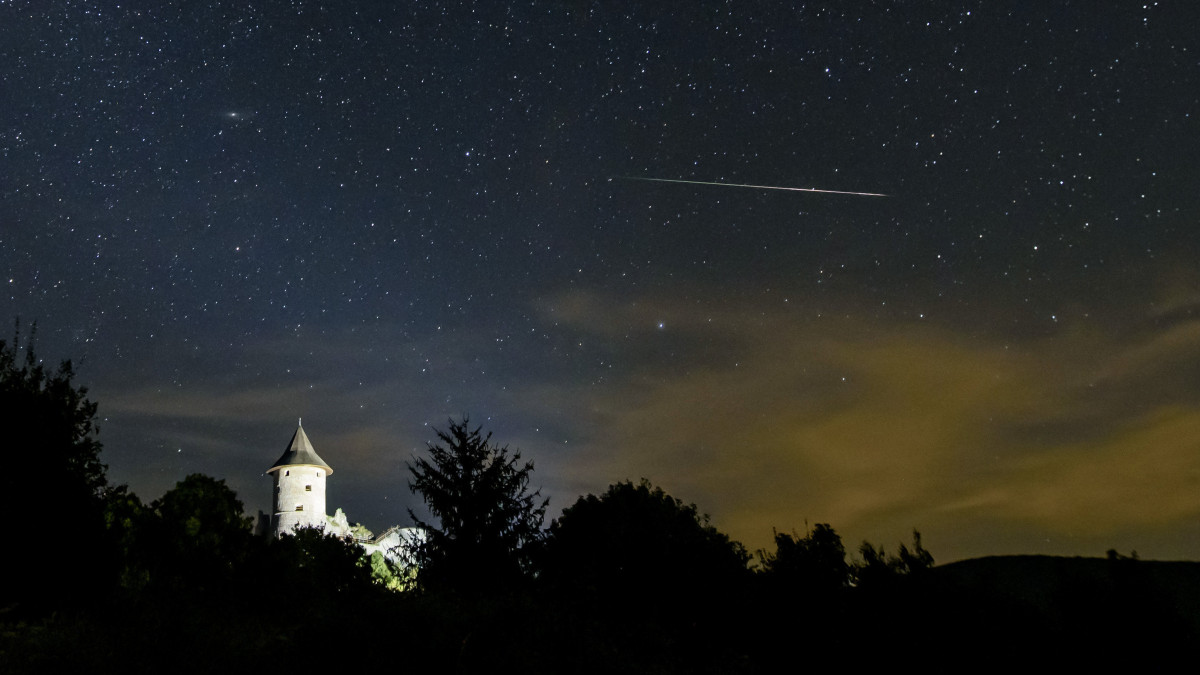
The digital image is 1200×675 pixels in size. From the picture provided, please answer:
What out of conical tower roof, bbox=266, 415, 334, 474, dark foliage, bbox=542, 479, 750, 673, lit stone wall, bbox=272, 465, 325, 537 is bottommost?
dark foliage, bbox=542, 479, 750, 673

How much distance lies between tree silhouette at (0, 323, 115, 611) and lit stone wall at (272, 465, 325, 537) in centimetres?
5380

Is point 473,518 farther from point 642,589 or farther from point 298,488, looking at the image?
point 298,488

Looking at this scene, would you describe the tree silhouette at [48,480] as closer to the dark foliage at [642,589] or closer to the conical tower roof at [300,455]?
the dark foliage at [642,589]

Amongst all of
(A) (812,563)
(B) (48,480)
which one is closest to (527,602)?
(A) (812,563)

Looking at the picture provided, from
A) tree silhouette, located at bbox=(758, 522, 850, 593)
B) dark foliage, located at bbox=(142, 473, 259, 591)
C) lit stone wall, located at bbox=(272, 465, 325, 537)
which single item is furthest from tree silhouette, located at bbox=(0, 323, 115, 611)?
lit stone wall, located at bbox=(272, 465, 325, 537)

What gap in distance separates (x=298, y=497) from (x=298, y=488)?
102cm

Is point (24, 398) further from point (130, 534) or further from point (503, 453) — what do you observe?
point (130, 534)

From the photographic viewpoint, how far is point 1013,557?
18125 mm

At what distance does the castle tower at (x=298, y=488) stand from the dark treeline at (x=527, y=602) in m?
38.9

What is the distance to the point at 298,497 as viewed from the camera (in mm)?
77375

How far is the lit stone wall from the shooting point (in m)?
75.9

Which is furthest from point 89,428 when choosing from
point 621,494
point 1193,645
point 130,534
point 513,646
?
point 1193,645

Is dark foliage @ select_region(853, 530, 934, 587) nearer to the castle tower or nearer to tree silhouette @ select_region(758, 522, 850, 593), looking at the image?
tree silhouette @ select_region(758, 522, 850, 593)

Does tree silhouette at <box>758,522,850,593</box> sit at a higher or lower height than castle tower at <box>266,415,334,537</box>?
lower
